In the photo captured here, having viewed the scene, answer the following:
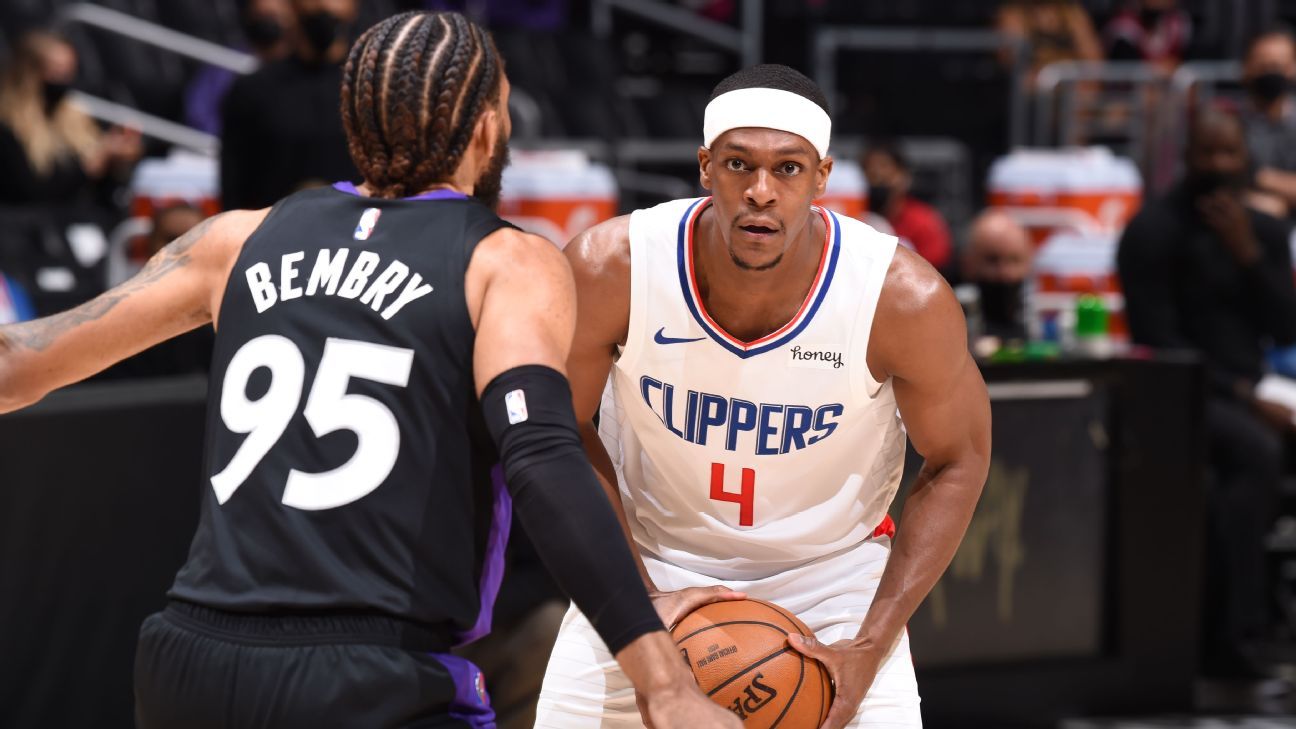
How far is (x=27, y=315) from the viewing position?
6.70 m

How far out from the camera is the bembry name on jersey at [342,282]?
2.38 meters

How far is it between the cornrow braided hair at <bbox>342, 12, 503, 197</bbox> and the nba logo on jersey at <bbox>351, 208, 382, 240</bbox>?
7cm

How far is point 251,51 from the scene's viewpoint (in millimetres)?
10906

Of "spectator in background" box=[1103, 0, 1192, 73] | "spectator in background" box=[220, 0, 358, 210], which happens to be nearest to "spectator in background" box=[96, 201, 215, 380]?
"spectator in background" box=[220, 0, 358, 210]

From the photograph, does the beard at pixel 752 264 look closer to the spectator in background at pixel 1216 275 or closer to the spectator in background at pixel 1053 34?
the spectator in background at pixel 1216 275

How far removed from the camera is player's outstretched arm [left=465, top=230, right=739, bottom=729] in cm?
221

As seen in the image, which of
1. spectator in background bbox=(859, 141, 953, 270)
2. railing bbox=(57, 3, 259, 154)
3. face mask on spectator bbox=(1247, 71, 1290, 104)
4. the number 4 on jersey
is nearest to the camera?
the number 4 on jersey

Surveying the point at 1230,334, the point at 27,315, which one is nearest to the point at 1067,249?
the point at 1230,334

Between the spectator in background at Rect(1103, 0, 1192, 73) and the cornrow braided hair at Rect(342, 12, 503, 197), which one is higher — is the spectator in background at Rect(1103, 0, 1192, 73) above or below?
above

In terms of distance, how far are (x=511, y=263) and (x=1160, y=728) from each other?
4370mm

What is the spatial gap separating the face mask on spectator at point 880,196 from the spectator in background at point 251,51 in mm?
3520

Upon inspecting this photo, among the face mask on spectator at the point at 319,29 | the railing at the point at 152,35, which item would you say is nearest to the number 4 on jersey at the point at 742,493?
the face mask on spectator at the point at 319,29

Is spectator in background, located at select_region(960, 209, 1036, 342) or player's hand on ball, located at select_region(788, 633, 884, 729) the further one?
spectator in background, located at select_region(960, 209, 1036, 342)

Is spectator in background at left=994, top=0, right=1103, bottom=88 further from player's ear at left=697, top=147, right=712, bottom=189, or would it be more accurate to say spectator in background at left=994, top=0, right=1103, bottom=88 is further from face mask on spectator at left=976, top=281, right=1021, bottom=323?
player's ear at left=697, top=147, right=712, bottom=189
